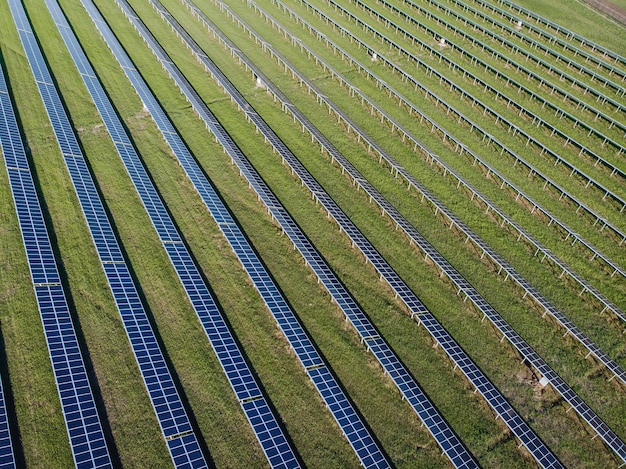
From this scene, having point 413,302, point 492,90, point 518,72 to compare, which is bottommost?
point 413,302

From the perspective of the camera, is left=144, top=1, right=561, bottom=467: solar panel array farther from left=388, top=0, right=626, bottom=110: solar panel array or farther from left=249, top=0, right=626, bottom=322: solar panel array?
left=388, top=0, right=626, bottom=110: solar panel array

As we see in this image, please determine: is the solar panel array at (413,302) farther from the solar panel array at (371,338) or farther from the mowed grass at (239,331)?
the solar panel array at (371,338)

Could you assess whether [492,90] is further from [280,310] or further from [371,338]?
[280,310]

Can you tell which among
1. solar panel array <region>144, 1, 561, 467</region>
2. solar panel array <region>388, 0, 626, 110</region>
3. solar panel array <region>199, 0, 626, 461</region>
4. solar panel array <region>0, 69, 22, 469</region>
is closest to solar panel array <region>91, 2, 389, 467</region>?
solar panel array <region>144, 1, 561, 467</region>

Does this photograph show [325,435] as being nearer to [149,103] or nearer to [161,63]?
[149,103]

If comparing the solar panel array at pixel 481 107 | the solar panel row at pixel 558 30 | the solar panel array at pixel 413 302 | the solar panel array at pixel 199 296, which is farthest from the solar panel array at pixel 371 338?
the solar panel row at pixel 558 30

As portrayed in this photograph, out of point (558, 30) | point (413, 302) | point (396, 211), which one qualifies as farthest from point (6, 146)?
point (558, 30)
